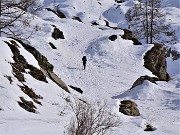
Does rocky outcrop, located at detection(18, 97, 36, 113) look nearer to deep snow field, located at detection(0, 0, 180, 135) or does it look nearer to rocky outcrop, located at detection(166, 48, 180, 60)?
deep snow field, located at detection(0, 0, 180, 135)

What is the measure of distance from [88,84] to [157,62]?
10909 millimetres

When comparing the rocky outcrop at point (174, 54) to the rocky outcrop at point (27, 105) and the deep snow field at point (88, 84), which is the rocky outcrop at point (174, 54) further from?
the rocky outcrop at point (27, 105)

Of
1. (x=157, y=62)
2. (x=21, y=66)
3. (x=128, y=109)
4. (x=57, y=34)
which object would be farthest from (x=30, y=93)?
(x=57, y=34)

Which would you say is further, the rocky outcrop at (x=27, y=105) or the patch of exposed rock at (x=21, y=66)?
the patch of exposed rock at (x=21, y=66)

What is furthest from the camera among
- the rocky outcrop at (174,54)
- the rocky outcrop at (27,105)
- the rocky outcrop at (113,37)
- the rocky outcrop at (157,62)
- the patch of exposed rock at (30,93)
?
the rocky outcrop at (174,54)

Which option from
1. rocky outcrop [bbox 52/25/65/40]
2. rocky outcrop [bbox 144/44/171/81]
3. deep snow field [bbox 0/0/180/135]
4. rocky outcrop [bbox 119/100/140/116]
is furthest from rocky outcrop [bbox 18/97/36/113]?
rocky outcrop [bbox 52/25/65/40]

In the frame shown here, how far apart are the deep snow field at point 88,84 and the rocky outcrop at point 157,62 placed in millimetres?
601

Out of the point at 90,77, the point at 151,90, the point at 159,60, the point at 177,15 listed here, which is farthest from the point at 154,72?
the point at 177,15

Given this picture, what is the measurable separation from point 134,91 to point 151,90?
3.60 ft

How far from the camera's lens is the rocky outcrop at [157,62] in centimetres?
3431

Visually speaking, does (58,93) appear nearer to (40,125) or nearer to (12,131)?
(40,125)

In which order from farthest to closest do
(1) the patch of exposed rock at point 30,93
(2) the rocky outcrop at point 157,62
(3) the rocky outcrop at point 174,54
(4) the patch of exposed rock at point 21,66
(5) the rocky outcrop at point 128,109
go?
(3) the rocky outcrop at point 174,54 → (2) the rocky outcrop at point 157,62 → (5) the rocky outcrop at point 128,109 → (4) the patch of exposed rock at point 21,66 → (1) the patch of exposed rock at point 30,93

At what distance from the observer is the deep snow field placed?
46.3 ft

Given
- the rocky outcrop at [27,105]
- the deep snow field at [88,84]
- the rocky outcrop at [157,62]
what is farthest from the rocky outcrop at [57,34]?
the rocky outcrop at [27,105]
